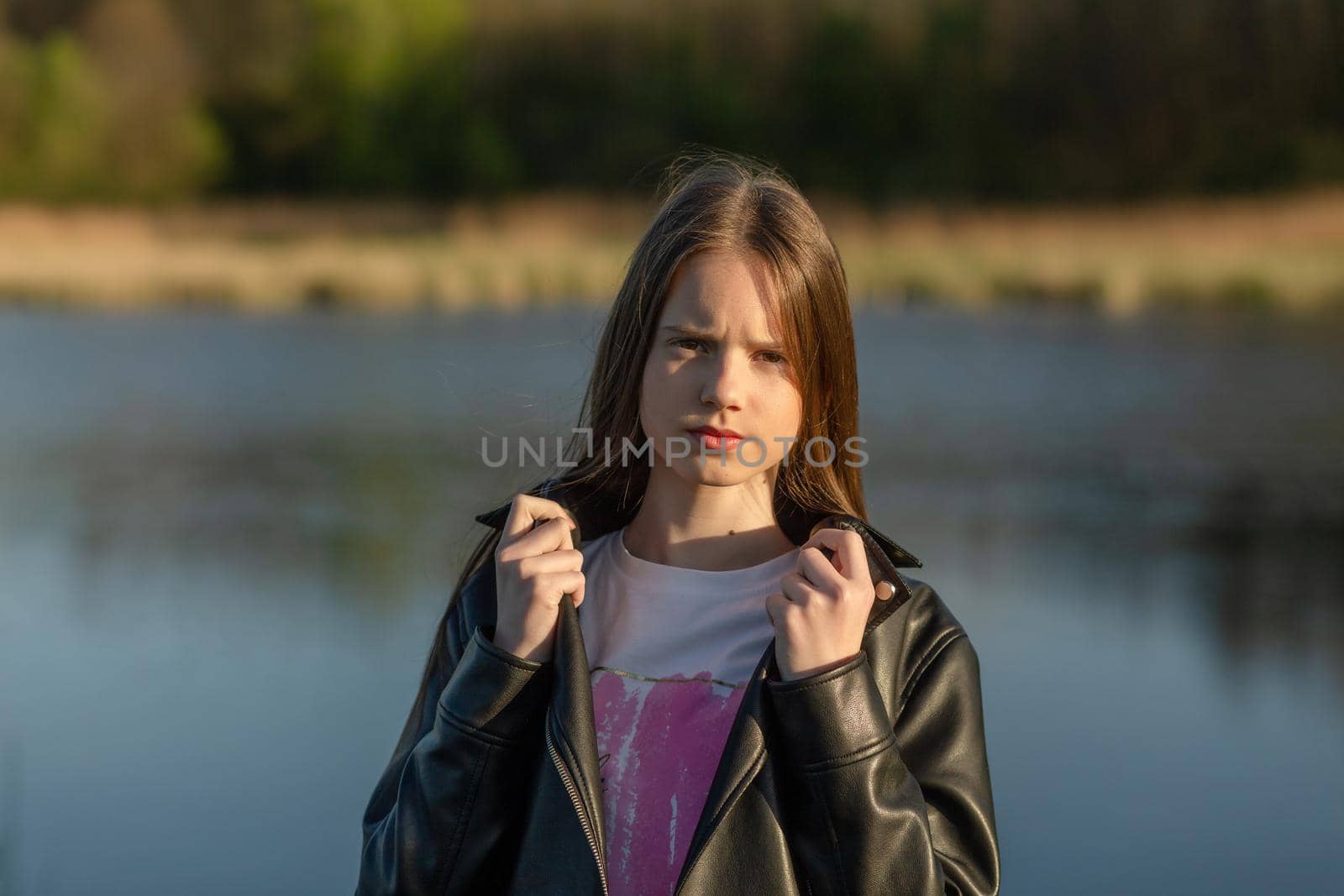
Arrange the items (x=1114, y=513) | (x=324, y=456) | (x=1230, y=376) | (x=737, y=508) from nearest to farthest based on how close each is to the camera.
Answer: (x=737, y=508) < (x=1114, y=513) < (x=324, y=456) < (x=1230, y=376)

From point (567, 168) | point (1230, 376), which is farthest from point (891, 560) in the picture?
point (567, 168)

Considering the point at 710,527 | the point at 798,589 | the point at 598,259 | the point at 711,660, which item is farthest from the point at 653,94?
the point at 798,589

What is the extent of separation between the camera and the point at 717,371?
1.50 metres

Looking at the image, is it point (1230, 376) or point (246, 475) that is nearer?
point (246, 475)

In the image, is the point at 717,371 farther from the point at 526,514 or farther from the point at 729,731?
the point at 729,731

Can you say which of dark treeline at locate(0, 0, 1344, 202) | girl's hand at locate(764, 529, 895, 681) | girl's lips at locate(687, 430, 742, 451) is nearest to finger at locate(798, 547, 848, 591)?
girl's hand at locate(764, 529, 895, 681)

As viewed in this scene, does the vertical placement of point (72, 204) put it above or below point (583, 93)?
below

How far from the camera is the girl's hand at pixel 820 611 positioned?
1366mm

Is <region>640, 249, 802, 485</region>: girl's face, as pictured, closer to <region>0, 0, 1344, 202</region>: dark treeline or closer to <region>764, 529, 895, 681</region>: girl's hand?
<region>764, 529, 895, 681</region>: girl's hand

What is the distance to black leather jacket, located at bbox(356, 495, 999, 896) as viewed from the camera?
1.36m

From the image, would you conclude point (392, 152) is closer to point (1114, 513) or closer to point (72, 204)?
point (72, 204)

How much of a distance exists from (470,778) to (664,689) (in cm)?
20

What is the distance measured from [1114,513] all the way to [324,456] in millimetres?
3475

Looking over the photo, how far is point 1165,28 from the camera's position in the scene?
83.9 feet
